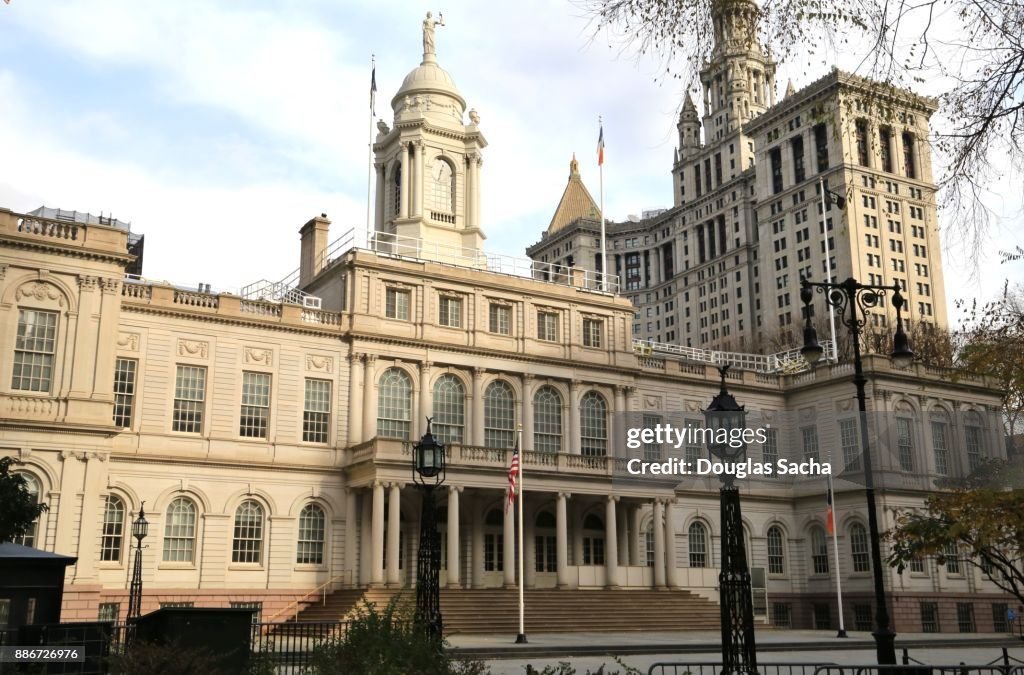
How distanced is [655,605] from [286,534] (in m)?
16.7

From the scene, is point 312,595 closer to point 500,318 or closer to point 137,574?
point 137,574

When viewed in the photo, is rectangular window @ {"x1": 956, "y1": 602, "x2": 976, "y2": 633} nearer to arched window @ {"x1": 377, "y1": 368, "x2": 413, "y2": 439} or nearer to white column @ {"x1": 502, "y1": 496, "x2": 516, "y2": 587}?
white column @ {"x1": 502, "y1": 496, "x2": 516, "y2": 587}

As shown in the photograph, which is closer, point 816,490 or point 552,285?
point 552,285

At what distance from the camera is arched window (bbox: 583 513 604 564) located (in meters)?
50.8

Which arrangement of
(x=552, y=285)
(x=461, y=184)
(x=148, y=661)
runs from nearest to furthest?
(x=148, y=661) → (x=552, y=285) → (x=461, y=184)

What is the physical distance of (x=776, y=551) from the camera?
56.7 metres

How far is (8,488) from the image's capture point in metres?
25.5

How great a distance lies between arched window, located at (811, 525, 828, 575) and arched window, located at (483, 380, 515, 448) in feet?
62.1

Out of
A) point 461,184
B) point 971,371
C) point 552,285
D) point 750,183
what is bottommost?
point 971,371

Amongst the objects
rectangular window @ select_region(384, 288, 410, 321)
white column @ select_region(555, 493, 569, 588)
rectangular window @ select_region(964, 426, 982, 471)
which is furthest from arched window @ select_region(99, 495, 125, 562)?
rectangular window @ select_region(964, 426, 982, 471)

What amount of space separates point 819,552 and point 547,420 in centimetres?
1761

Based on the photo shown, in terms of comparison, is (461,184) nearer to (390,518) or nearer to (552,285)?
(552,285)

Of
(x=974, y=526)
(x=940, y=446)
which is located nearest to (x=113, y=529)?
(x=974, y=526)

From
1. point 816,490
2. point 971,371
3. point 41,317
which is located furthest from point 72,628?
point 816,490
